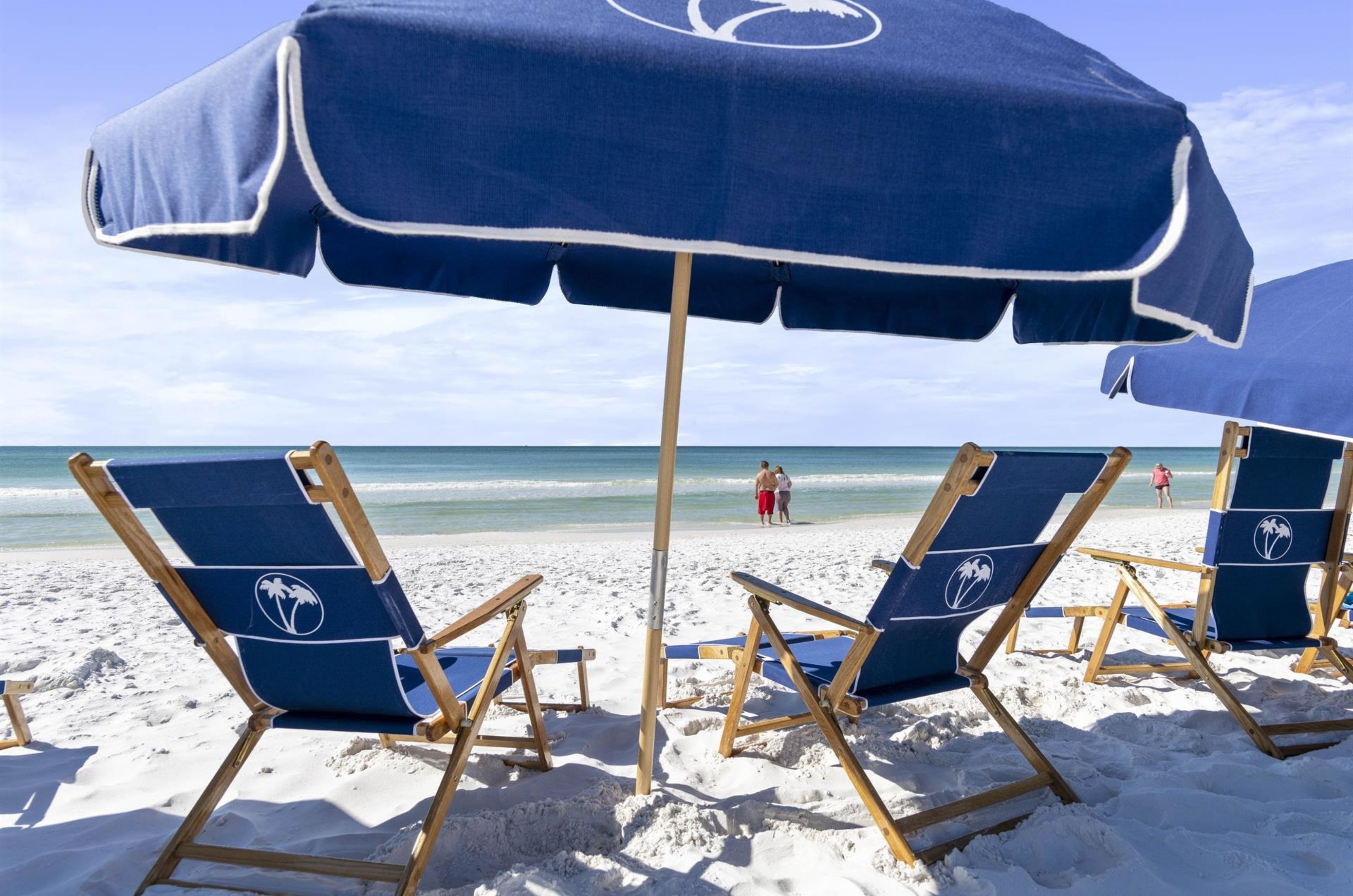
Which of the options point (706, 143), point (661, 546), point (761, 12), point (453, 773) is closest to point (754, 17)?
point (761, 12)

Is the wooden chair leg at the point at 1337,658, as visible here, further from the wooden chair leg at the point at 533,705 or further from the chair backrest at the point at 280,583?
the chair backrest at the point at 280,583

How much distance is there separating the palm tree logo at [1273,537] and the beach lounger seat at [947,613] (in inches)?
42.4

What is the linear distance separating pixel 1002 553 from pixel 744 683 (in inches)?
33.1

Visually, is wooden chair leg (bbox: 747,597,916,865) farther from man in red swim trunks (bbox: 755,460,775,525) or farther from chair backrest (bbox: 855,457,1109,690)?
man in red swim trunks (bbox: 755,460,775,525)

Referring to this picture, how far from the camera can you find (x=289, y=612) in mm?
2059

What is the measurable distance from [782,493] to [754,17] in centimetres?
1468

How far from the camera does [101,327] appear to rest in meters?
51.2

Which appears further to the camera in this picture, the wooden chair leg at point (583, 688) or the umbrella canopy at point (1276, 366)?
the wooden chair leg at point (583, 688)

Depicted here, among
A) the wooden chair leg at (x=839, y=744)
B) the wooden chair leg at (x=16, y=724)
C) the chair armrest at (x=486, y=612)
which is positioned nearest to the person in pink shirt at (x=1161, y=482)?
the wooden chair leg at (x=839, y=744)

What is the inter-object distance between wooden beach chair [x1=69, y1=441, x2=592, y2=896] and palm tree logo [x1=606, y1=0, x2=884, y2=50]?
104 centimetres

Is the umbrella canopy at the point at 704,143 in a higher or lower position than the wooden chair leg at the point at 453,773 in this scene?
higher

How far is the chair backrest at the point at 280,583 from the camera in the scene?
6.01 ft

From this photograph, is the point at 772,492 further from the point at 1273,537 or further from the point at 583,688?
the point at 583,688

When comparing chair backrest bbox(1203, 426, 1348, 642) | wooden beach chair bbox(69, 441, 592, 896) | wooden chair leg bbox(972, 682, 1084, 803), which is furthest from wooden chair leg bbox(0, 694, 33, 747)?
chair backrest bbox(1203, 426, 1348, 642)
